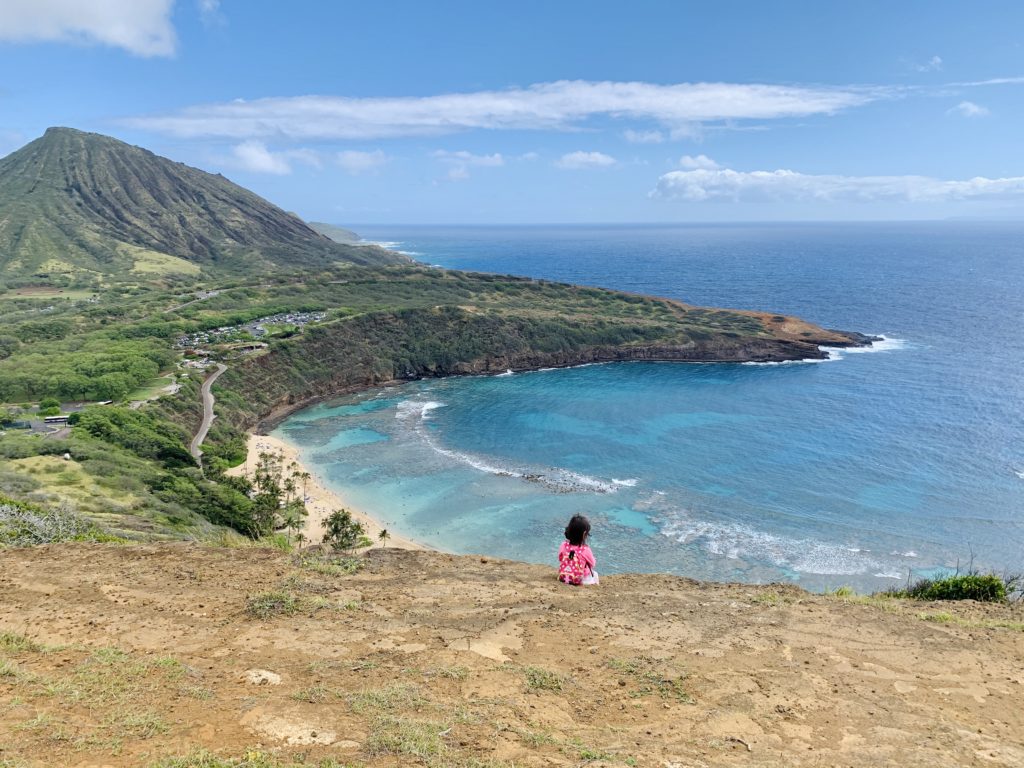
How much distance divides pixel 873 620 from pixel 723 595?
12.4ft

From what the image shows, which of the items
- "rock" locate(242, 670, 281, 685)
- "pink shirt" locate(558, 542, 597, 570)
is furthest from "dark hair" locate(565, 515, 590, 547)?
"rock" locate(242, 670, 281, 685)

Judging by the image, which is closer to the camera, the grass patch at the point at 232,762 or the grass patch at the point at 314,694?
the grass patch at the point at 232,762

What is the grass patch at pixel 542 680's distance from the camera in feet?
37.1

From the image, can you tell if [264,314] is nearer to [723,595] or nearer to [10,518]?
[10,518]

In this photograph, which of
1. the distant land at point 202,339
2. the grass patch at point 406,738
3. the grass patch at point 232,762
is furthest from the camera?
the distant land at point 202,339

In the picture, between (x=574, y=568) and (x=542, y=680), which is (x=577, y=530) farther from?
(x=542, y=680)

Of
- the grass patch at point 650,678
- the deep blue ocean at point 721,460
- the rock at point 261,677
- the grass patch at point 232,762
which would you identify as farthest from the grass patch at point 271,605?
the deep blue ocean at point 721,460

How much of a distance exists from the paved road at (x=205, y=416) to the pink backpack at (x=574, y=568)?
43175 millimetres

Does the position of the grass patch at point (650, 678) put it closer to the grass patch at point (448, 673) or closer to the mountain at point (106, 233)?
the grass patch at point (448, 673)

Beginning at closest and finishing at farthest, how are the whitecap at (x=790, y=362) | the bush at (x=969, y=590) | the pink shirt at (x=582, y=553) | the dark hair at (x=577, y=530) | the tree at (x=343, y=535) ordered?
the dark hair at (x=577, y=530)
the pink shirt at (x=582, y=553)
the bush at (x=969, y=590)
the tree at (x=343, y=535)
the whitecap at (x=790, y=362)

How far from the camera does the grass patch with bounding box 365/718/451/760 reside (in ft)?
29.0

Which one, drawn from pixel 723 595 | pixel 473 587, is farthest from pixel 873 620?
pixel 473 587

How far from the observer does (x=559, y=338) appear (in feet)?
323

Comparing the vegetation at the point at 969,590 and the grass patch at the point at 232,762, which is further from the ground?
the grass patch at the point at 232,762
